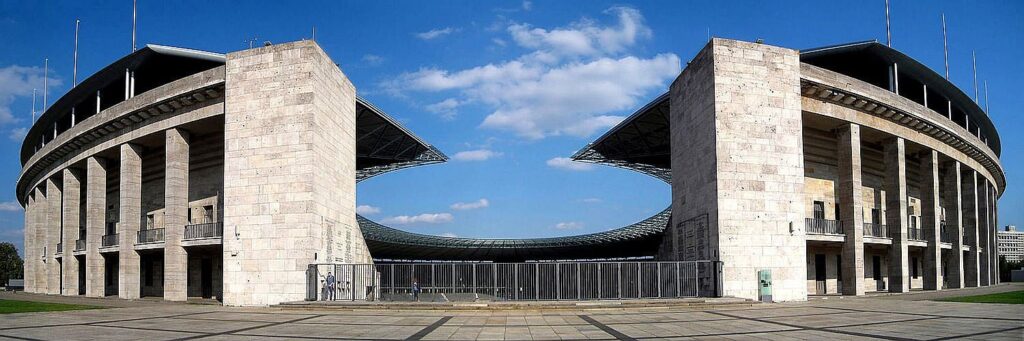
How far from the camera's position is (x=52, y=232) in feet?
178

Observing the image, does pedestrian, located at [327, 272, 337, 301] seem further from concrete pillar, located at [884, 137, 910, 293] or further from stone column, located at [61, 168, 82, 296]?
concrete pillar, located at [884, 137, 910, 293]

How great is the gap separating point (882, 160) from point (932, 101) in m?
9.43

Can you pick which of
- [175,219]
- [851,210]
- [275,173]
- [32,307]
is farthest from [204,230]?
[851,210]

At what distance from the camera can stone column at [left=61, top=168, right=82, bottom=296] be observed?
48.2 metres

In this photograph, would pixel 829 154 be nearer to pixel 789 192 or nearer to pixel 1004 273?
pixel 789 192

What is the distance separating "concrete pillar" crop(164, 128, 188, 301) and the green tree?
108456mm

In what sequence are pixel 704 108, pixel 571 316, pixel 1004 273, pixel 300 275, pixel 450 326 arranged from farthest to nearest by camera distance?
1. pixel 1004 273
2. pixel 704 108
3. pixel 300 275
4. pixel 571 316
5. pixel 450 326

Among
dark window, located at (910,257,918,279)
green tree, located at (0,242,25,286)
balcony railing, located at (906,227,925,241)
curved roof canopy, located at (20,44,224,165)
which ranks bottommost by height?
green tree, located at (0,242,25,286)

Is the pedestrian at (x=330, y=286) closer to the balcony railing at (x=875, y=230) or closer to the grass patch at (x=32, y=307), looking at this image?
the grass patch at (x=32, y=307)

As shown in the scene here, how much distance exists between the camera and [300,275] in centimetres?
3269

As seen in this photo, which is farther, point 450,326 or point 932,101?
point 932,101

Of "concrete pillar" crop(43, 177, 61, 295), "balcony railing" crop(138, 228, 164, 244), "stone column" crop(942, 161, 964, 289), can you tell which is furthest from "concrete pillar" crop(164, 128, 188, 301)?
"stone column" crop(942, 161, 964, 289)

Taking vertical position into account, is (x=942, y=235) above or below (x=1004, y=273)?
above

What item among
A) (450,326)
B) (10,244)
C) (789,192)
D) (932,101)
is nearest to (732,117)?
(789,192)
